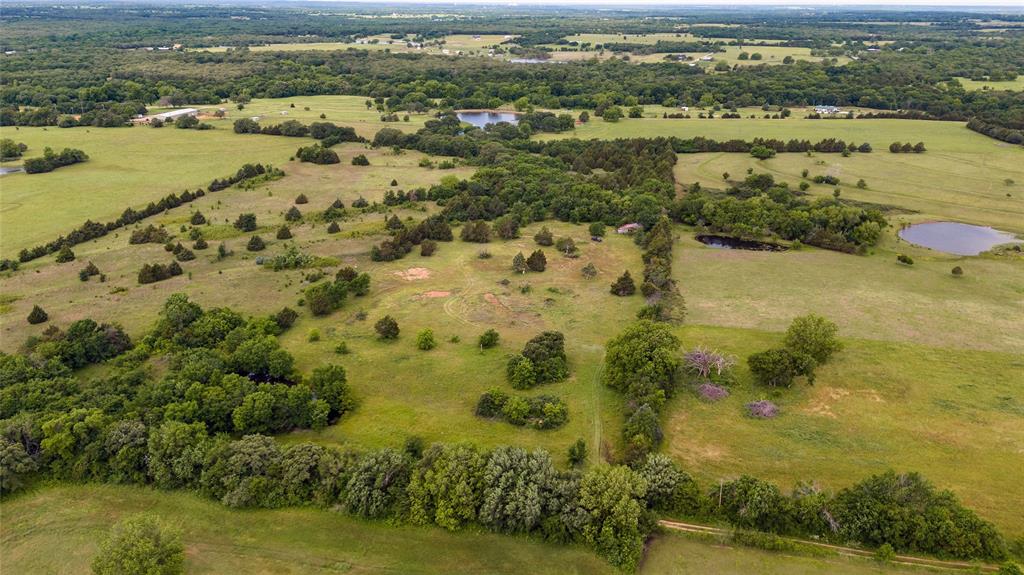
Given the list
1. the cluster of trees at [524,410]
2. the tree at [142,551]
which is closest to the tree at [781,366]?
the cluster of trees at [524,410]

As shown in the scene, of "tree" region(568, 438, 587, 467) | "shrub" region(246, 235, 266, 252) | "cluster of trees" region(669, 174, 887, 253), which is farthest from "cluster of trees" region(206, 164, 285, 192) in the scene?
"tree" region(568, 438, 587, 467)

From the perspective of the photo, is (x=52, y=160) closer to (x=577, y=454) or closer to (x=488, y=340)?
(x=488, y=340)

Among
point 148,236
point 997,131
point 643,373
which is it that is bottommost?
point 643,373

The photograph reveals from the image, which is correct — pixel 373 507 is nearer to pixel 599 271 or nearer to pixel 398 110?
pixel 599 271

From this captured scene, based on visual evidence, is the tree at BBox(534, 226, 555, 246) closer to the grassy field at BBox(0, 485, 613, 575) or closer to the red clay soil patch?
the red clay soil patch

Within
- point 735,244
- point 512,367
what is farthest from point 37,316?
point 735,244

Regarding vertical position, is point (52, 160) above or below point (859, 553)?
above

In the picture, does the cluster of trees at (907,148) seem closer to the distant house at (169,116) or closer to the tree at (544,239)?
the tree at (544,239)

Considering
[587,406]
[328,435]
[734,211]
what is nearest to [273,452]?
[328,435]
